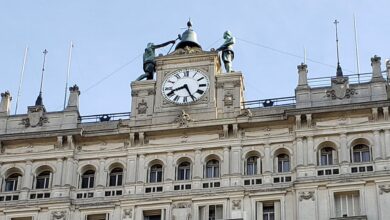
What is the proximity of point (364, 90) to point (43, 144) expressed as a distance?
1806 cm

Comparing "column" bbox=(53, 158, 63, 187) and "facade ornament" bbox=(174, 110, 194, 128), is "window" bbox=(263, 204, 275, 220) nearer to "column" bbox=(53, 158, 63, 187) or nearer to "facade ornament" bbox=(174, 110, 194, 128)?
"facade ornament" bbox=(174, 110, 194, 128)

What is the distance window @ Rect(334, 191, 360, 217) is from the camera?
184ft

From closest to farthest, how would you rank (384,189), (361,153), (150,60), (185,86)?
(384,189) → (361,153) → (185,86) → (150,60)

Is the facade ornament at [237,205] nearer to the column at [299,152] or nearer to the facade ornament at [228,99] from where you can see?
the column at [299,152]

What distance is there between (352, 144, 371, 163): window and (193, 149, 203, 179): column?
8197 millimetres

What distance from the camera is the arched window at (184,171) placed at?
2333 inches

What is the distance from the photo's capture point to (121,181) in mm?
59812

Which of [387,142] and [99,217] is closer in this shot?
[387,142]

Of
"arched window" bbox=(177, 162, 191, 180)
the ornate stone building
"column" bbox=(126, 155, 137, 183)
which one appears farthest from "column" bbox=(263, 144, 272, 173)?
"column" bbox=(126, 155, 137, 183)

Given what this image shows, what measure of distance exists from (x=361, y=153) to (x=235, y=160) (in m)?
6.72

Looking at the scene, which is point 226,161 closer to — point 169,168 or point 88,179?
point 169,168

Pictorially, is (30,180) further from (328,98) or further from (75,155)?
(328,98)

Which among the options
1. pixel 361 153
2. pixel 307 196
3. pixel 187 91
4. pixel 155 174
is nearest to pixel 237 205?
pixel 307 196

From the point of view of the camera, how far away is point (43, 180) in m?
60.6
